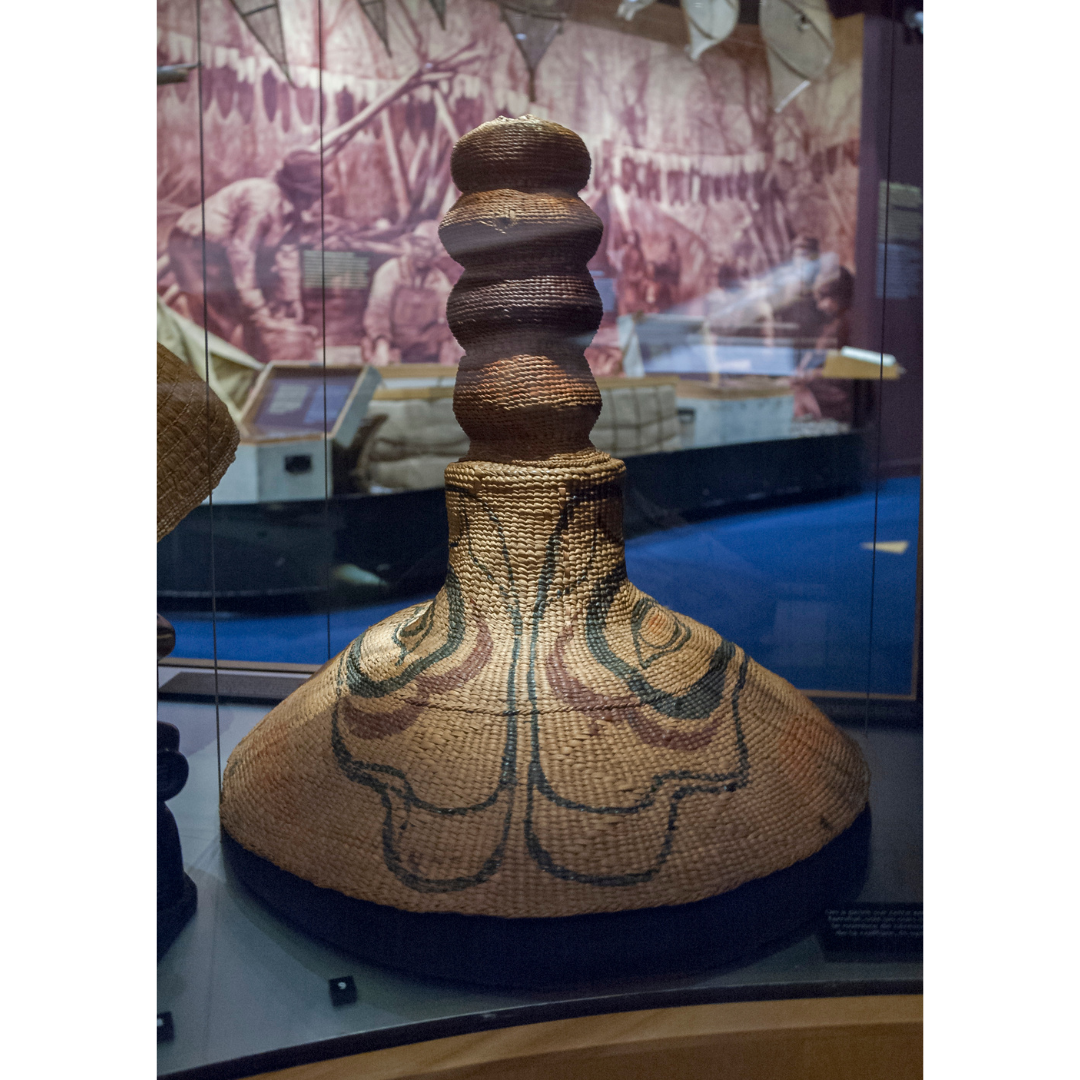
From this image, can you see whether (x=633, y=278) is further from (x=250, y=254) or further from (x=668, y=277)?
(x=250, y=254)

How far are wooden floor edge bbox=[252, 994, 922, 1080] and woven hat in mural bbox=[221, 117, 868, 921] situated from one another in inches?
4.5

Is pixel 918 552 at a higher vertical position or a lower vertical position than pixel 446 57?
lower

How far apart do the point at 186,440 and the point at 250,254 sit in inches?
6.9

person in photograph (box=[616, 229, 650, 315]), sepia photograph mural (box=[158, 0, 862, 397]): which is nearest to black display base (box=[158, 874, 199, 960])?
sepia photograph mural (box=[158, 0, 862, 397])

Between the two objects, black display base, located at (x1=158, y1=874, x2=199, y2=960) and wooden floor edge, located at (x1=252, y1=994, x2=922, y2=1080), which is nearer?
wooden floor edge, located at (x1=252, y1=994, x2=922, y2=1080)

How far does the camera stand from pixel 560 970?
851mm

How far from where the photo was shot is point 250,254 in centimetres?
93

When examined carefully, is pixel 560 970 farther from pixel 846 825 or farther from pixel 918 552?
pixel 918 552

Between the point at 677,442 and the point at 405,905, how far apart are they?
49cm

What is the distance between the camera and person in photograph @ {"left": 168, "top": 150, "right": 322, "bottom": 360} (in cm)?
91

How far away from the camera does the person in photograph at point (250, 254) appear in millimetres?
906

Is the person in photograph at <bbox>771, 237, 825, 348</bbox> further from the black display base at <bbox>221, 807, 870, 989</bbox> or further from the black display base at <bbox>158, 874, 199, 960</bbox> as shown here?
the black display base at <bbox>158, 874, 199, 960</bbox>

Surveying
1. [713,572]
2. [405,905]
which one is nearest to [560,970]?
[405,905]

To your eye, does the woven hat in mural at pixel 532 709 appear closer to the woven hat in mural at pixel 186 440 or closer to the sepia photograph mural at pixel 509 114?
Answer: the sepia photograph mural at pixel 509 114
